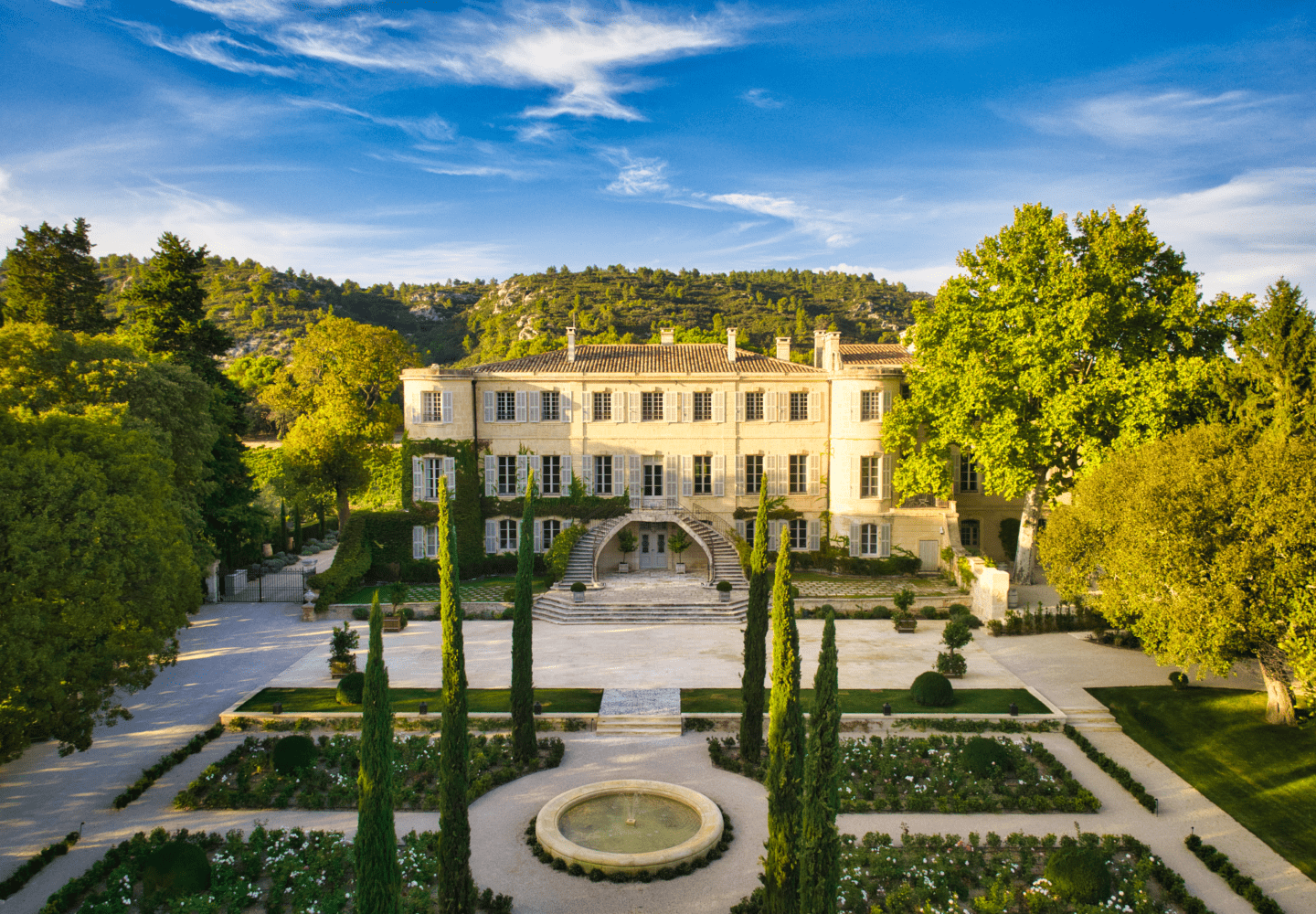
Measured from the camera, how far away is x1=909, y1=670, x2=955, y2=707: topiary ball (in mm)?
20062

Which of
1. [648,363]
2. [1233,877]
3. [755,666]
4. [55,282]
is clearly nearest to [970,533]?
[648,363]

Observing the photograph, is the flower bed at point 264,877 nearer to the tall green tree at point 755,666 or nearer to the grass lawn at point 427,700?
the grass lawn at point 427,700

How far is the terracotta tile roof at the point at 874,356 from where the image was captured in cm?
3641

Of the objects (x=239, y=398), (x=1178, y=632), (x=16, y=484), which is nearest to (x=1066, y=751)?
(x=1178, y=632)

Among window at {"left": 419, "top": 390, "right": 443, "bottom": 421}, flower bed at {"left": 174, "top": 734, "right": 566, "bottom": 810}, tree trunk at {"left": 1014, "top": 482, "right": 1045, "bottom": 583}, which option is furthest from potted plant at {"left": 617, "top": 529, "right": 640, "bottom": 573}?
flower bed at {"left": 174, "top": 734, "right": 566, "bottom": 810}

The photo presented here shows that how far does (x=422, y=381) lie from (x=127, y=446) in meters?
18.2

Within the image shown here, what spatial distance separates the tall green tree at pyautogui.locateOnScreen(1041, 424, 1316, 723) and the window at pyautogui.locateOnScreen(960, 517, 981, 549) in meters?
Answer: 17.3

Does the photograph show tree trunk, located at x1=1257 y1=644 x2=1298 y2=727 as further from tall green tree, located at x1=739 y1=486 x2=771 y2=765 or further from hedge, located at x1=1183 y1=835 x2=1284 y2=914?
tall green tree, located at x1=739 y1=486 x2=771 y2=765

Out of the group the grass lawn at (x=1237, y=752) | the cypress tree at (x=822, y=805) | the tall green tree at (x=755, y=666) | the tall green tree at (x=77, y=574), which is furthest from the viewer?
the tall green tree at (x=755, y=666)

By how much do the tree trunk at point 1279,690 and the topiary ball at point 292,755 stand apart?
2247 cm

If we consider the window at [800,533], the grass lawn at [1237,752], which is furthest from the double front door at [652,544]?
the grass lawn at [1237,752]

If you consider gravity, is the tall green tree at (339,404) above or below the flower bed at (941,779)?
above

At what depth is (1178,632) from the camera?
686 inches

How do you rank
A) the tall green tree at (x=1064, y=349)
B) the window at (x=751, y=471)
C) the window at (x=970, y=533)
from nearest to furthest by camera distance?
the tall green tree at (x=1064, y=349) < the window at (x=751, y=471) < the window at (x=970, y=533)
